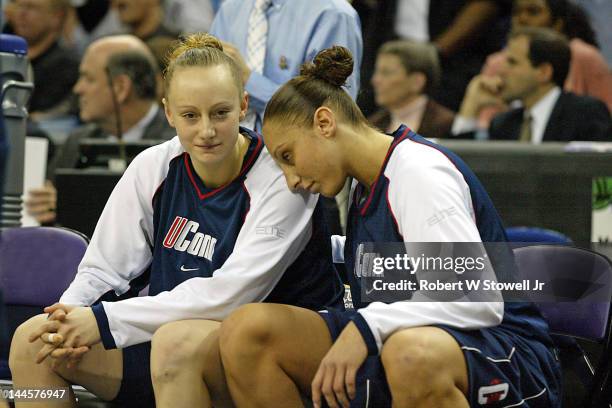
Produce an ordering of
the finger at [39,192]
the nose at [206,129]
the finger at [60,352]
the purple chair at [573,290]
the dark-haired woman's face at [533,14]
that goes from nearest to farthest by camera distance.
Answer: the finger at [60,352] < the nose at [206,129] < the purple chair at [573,290] < the finger at [39,192] < the dark-haired woman's face at [533,14]

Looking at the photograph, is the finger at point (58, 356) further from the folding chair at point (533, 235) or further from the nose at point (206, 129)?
the folding chair at point (533, 235)

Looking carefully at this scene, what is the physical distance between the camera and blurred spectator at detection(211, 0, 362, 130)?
11.3 ft

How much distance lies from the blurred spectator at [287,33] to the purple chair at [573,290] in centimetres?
89

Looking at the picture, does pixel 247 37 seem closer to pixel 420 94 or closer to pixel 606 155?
pixel 606 155

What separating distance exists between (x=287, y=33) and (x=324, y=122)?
1.12 meters

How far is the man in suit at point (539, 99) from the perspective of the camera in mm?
5266

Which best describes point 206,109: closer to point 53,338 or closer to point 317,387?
point 53,338

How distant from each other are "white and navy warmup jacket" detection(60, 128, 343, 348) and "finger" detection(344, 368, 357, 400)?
435 millimetres

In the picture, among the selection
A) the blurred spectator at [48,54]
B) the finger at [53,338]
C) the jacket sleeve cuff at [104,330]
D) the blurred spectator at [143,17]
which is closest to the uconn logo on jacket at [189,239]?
the jacket sleeve cuff at [104,330]

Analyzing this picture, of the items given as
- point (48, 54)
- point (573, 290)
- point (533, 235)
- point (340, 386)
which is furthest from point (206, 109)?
point (48, 54)

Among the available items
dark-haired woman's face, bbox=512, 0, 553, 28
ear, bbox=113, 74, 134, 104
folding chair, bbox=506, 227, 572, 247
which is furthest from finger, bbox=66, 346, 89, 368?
dark-haired woman's face, bbox=512, 0, 553, 28

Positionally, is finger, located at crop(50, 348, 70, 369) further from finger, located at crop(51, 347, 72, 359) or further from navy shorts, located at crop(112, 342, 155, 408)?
navy shorts, located at crop(112, 342, 155, 408)

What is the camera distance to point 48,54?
6398mm

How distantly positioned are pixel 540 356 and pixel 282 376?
2.06 feet
